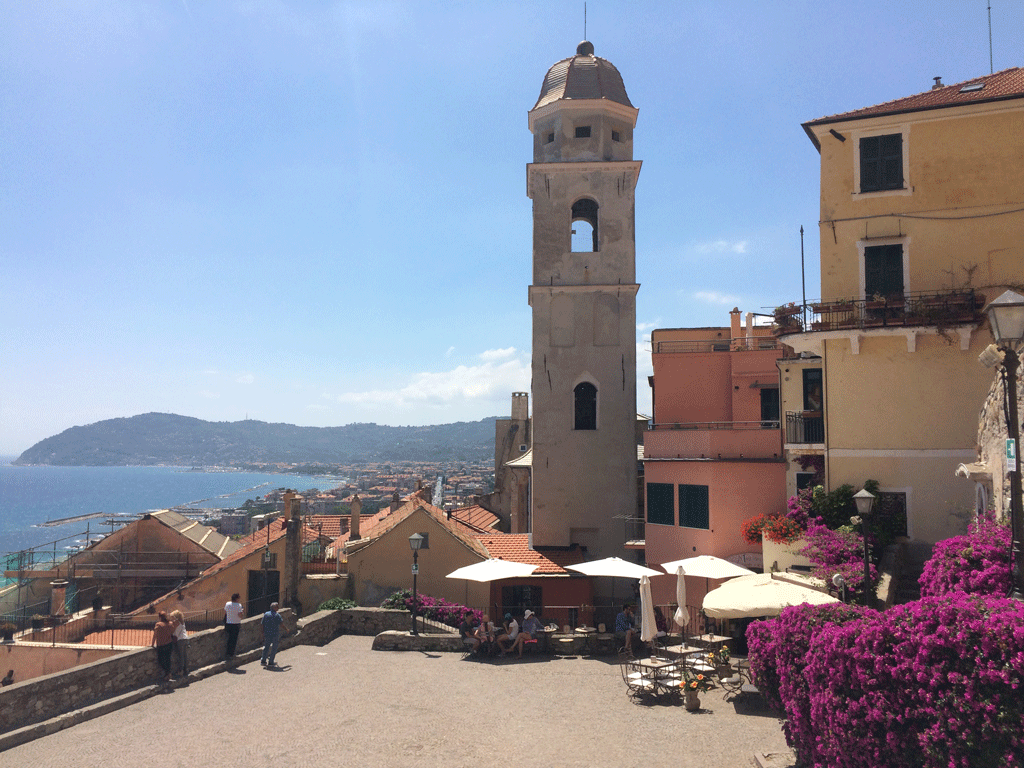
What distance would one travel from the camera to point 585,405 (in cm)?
3073

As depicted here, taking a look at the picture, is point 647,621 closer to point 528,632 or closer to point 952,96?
point 528,632

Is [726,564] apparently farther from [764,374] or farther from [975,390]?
[764,374]

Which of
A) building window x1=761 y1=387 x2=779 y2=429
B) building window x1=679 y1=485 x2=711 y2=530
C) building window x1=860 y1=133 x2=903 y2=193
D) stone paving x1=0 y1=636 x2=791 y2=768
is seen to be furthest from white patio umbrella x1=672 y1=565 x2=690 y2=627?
building window x1=860 y1=133 x2=903 y2=193

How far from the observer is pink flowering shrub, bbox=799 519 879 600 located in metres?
15.0

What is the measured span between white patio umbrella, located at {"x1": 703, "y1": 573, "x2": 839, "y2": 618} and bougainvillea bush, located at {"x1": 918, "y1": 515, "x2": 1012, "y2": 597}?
7.36ft

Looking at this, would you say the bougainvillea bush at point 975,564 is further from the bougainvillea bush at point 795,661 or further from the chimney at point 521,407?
the chimney at point 521,407

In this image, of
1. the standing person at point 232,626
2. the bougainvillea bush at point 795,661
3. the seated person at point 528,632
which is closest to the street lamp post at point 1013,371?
the bougainvillea bush at point 795,661

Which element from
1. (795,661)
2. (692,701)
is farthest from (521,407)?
(795,661)

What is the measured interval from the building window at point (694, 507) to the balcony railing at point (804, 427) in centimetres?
329

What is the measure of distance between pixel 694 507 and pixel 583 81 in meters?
18.6

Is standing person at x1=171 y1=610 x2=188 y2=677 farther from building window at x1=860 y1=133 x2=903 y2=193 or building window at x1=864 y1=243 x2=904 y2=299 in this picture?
building window at x1=860 y1=133 x2=903 y2=193

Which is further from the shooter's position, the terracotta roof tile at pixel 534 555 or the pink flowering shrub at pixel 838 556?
the terracotta roof tile at pixel 534 555

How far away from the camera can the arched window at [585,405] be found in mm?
30578

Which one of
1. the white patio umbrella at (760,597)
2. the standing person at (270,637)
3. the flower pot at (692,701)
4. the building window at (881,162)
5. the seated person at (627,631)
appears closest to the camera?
the flower pot at (692,701)
